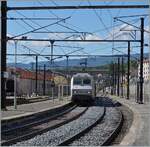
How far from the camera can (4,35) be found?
33062 millimetres

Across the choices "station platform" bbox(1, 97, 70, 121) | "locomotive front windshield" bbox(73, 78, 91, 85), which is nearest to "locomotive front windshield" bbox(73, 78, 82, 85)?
"locomotive front windshield" bbox(73, 78, 91, 85)

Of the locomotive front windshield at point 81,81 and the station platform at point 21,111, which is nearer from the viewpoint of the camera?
the station platform at point 21,111

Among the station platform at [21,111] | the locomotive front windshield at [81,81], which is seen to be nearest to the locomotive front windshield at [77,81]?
the locomotive front windshield at [81,81]

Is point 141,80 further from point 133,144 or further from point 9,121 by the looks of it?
point 133,144

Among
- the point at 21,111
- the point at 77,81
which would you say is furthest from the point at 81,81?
the point at 21,111

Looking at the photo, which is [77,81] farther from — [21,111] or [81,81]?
[21,111]

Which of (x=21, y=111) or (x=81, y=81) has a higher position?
(x=81, y=81)

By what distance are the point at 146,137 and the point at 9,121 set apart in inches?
375

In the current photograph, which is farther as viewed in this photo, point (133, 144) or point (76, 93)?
point (76, 93)

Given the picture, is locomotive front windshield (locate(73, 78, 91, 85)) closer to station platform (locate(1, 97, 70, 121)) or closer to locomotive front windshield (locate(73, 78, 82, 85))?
locomotive front windshield (locate(73, 78, 82, 85))

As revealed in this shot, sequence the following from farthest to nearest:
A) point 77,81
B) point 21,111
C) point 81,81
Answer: point 77,81
point 81,81
point 21,111

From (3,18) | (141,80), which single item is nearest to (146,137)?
(3,18)

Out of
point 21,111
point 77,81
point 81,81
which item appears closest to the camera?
point 21,111

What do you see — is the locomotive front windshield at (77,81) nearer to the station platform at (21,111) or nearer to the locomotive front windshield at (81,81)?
the locomotive front windshield at (81,81)
